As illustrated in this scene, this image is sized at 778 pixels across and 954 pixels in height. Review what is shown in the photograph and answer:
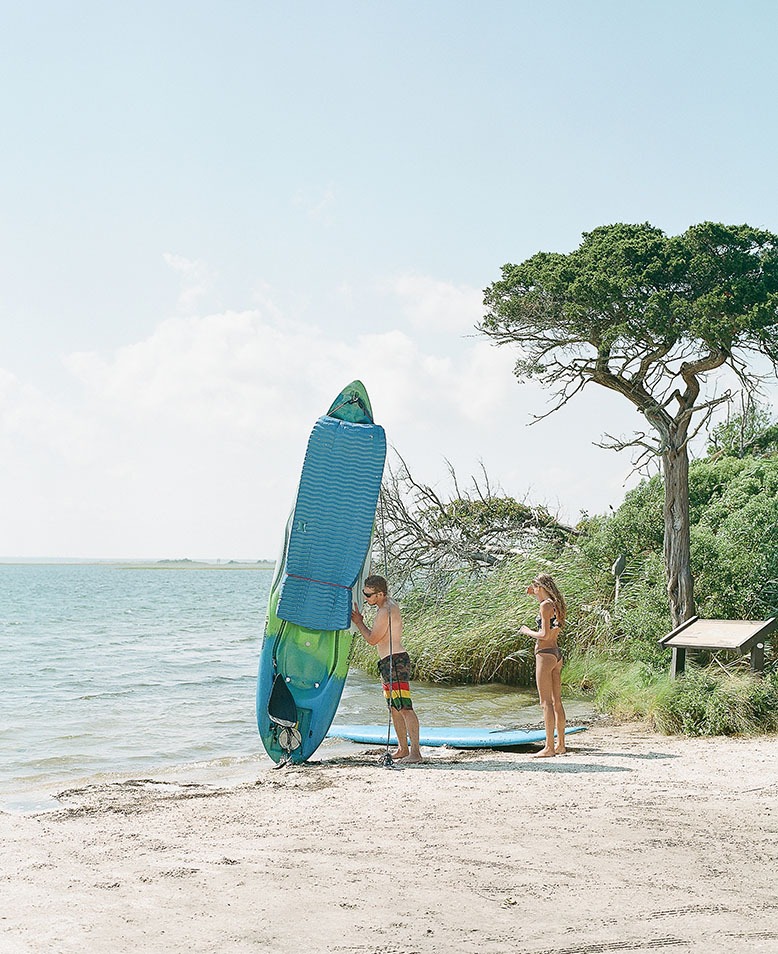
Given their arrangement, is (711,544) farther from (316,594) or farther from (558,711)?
(316,594)

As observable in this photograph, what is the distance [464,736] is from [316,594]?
2290 mm

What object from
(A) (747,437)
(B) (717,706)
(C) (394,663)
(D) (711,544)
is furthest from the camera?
(A) (747,437)

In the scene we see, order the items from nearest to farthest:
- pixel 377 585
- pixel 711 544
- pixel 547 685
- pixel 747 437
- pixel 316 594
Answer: pixel 377 585
pixel 547 685
pixel 316 594
pixel 711 544
pixel 747 437

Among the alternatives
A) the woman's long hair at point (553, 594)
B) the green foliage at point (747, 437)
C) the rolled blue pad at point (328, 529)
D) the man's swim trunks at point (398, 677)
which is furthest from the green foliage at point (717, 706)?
the green foliage at point (747, 437)

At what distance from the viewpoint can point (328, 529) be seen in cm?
941

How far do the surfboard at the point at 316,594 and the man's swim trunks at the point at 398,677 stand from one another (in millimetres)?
616

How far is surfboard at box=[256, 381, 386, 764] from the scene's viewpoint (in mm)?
9266

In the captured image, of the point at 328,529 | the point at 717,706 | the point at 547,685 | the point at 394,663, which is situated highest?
the point at 328,529

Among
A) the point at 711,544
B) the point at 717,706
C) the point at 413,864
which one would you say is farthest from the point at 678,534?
the point at 413,864

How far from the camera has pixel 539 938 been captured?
4316mm

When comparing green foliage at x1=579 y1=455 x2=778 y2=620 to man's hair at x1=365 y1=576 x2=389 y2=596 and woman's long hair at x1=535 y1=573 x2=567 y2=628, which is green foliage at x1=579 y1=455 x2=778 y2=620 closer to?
woman's long hair at x1=535 y1=573 x2=567 y2=628

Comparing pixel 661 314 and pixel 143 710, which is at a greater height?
pixel 661 314

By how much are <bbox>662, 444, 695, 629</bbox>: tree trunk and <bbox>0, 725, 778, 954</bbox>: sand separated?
396 centimetres

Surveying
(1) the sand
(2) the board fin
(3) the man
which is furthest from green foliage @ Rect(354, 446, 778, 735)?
(2) the board fin
